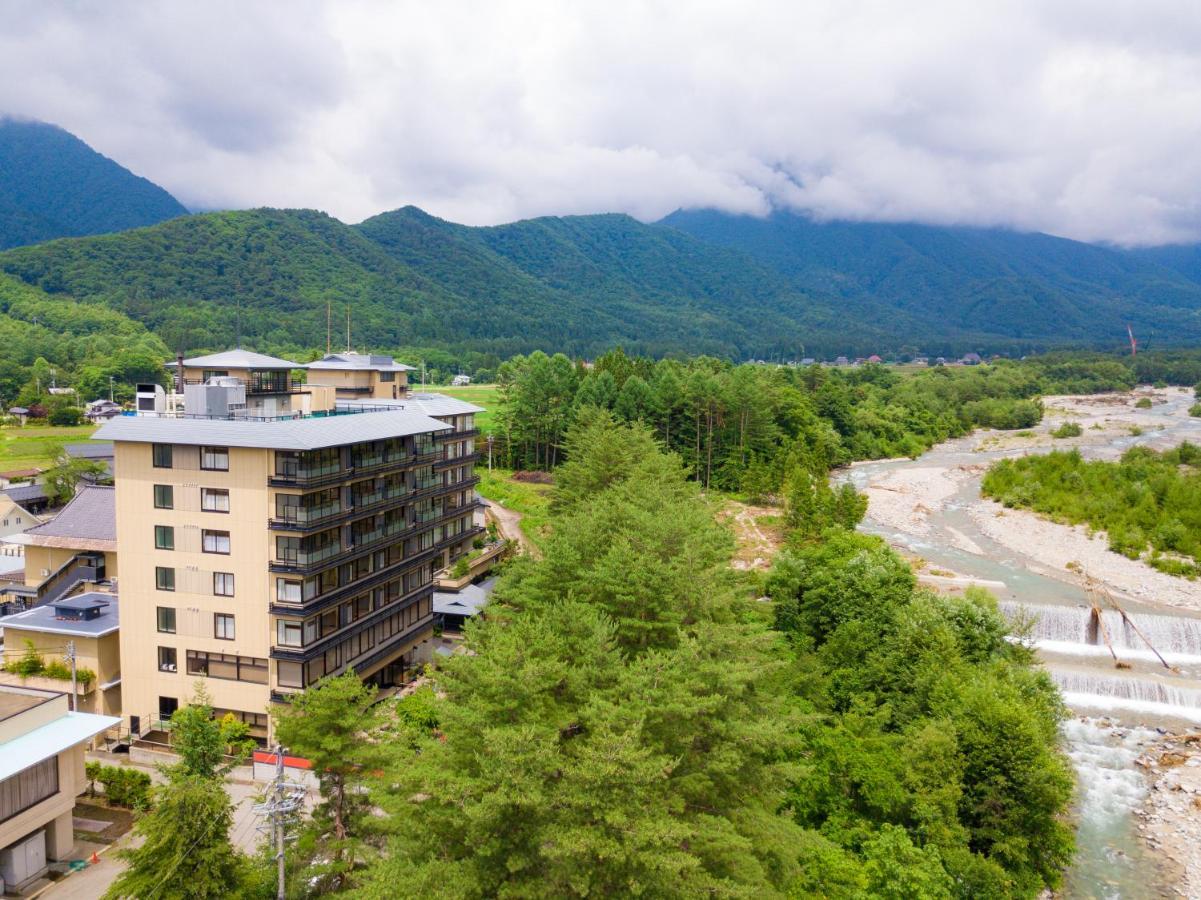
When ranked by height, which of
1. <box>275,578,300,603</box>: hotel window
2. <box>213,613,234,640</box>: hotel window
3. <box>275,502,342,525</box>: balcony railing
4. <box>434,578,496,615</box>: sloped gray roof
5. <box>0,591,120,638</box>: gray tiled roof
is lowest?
<box>434,578,496,615</box>: sloped gray roof

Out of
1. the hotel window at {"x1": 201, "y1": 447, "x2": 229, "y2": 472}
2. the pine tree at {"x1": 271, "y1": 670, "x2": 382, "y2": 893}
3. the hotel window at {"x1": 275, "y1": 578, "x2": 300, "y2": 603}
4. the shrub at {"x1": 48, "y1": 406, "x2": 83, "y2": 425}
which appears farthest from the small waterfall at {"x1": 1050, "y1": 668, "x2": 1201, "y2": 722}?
Result: the shrub at {"x1": 48, "y1": 406, "x2": 83, "y2": 425}

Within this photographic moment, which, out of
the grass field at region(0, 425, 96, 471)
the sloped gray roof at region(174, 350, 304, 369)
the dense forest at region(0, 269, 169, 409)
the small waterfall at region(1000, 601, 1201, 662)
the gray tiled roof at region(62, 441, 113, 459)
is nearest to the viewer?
the sloped gray roof at region(174, 350, 304, 369)

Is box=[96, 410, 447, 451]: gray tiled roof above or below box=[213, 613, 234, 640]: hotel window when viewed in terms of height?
above

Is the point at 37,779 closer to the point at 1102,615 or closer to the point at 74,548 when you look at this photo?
the point at 74,548

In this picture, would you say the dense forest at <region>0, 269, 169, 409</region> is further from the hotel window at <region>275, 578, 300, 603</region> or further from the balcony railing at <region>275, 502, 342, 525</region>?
the balcony railing at <region>275, 502, 342, 525</region>

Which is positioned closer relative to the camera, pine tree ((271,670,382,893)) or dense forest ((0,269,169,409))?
pine tree ((271,670,382,893))

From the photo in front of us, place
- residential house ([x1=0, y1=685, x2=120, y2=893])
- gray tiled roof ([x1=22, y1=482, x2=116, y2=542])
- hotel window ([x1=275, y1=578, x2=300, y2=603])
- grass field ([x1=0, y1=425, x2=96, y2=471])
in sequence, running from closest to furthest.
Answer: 1. residential house ([x1=0, y1=685, x2=120, y2=893])
2. hotel window ([x1=275, y1=578, x2=300, y2=603])
3. gray tiled roof ([x1=22, y1=482, x2=116, y2=542])
4. grass field ([x1=0, y1=425, x2=96, y2=471])

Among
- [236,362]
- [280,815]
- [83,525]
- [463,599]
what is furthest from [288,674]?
[83,525]
